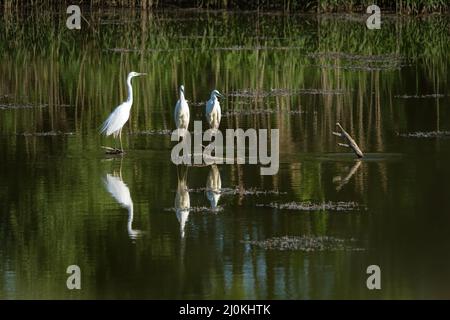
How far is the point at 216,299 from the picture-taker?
10453 millimetres

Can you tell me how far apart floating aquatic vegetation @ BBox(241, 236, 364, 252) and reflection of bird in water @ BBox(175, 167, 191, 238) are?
91cm

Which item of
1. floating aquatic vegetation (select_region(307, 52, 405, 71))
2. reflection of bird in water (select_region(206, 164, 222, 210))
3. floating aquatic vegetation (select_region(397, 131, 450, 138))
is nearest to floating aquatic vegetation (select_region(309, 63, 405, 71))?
floating aquatic vegetation (select_region(307, 52, 405, 71))

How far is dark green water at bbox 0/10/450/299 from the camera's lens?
36.7ft

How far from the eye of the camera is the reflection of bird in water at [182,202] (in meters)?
13.1

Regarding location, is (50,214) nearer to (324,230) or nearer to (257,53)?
(324,230)

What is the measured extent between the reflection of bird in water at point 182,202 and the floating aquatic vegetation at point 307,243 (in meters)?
0.91

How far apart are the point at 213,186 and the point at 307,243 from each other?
3008 millimetres

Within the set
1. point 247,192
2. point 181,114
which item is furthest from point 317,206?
point 181,114

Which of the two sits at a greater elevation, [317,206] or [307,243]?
[317,206]

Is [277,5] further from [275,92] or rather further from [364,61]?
[275,92]

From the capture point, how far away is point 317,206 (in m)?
13.6

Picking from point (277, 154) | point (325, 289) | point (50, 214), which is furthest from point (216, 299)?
point (277, 154)

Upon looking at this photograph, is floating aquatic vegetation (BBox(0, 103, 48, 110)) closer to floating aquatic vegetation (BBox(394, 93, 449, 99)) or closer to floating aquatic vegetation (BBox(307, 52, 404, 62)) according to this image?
floating aquatic vegetation (BBox(394, 93, 449, 99))

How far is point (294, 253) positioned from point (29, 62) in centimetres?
1736
